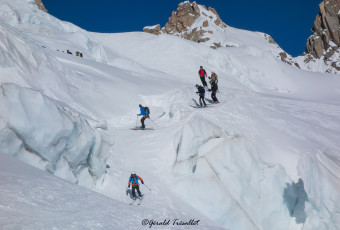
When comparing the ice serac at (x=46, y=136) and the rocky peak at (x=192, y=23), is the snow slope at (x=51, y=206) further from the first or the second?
the rocky peak at (x=192, y=23)

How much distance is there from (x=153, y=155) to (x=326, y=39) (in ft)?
345

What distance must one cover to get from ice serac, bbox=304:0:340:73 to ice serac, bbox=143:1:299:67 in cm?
1742

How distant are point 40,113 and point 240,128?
970cm

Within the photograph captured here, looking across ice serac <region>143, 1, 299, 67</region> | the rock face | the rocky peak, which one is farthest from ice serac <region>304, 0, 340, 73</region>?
the rock face

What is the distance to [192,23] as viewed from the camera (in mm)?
94875

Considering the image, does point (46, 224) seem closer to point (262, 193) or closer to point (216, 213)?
point (216, 213)

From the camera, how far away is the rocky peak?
287ft

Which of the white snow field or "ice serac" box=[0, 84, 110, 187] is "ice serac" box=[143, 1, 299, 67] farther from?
"ice serac" box=[0, 84, 110, 187]

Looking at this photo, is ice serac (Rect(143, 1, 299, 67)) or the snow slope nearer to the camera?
the snow slope

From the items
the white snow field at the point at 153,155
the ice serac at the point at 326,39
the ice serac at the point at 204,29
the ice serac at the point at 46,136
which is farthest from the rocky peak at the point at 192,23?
the ice serac at the point at 46,136

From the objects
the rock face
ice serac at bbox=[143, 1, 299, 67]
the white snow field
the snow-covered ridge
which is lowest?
the white snow field

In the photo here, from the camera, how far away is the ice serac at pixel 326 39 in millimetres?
95438

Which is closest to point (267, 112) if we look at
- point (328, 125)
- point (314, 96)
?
point (328, 125)

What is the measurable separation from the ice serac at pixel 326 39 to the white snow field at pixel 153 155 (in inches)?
3394
